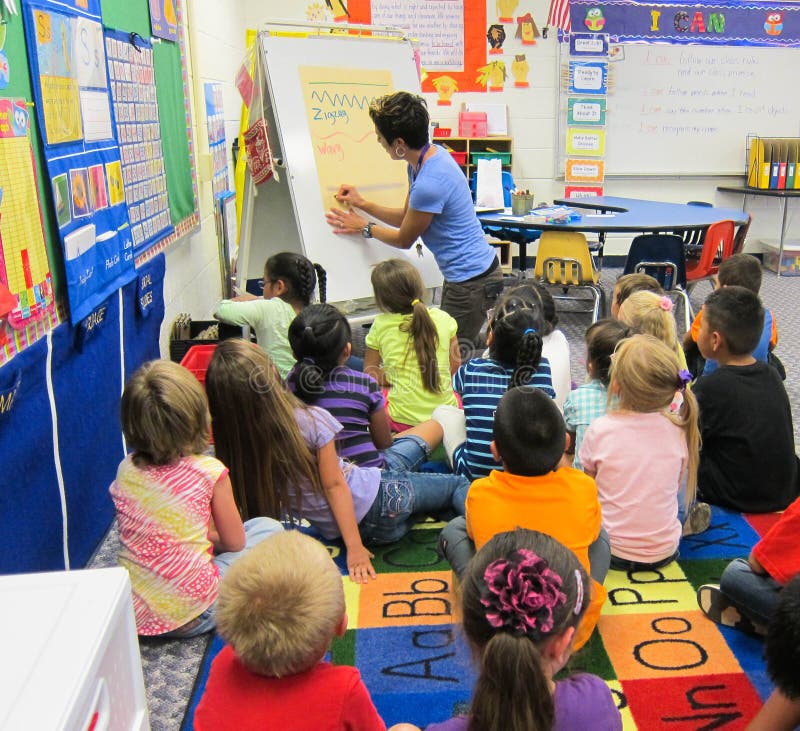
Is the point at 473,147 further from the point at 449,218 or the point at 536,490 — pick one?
the point at 536,490

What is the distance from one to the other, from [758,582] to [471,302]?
166 centimetres

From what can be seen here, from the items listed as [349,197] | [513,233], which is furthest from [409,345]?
[513,233]

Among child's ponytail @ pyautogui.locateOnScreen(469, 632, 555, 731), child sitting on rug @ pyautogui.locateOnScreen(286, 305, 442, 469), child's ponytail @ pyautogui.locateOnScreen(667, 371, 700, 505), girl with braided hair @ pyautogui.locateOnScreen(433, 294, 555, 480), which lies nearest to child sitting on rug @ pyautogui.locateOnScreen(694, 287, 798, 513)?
child's ponytail @ pyautogui.locateOnScreen(667, 371, 700, 505)

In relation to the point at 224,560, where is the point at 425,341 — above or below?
above

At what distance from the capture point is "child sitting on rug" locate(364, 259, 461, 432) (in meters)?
2.64

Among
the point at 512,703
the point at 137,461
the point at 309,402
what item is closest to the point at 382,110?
the point at 309,402

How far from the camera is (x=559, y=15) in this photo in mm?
6215

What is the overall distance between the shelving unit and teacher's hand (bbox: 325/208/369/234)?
10.6ft

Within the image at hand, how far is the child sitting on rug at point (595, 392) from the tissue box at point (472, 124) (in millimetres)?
4345

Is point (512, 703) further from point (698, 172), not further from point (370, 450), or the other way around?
point (698, 172)

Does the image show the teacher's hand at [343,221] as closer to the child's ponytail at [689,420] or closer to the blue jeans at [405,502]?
the blue jeans at [405,502]

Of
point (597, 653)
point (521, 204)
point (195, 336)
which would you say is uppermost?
point (521, 204)

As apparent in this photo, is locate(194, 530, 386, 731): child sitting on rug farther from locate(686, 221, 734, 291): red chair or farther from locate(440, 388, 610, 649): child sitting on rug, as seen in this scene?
locate(686, 221, 734, 291): red chair

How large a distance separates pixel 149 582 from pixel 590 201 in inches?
172
